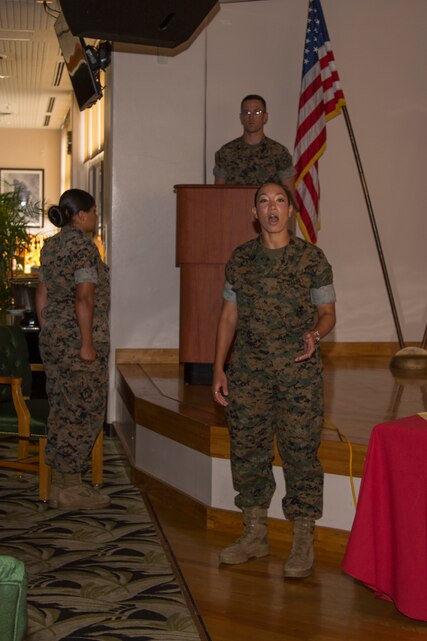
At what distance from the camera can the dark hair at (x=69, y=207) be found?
4812 millimetres

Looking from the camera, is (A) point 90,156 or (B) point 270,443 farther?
(A) point 90,156

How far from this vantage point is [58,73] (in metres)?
12.0

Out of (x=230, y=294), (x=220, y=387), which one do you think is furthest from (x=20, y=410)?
(x=230, y=294)

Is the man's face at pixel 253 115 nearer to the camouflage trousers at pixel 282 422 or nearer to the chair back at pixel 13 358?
the chair back at pixel 13 358

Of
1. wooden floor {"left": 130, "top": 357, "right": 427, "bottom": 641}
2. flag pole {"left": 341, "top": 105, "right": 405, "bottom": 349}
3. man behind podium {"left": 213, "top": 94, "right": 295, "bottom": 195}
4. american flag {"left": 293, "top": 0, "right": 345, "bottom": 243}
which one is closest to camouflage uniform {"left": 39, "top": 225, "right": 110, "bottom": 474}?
wooden floor {"left": 130, "top": 357, "right": 427, "bottom": 641}

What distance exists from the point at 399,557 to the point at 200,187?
292 cm

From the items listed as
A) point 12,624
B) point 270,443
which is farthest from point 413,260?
point 12,624

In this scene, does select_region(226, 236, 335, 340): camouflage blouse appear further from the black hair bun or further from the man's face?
the man's face

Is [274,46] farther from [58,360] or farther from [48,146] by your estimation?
[48,146]

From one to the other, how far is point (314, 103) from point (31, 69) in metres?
5.86

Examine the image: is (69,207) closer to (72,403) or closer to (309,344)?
(72,403)

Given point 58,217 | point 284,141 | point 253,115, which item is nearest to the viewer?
point 58,217

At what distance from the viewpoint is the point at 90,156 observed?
11477mm

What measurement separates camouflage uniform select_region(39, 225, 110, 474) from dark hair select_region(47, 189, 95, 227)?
52 mm
